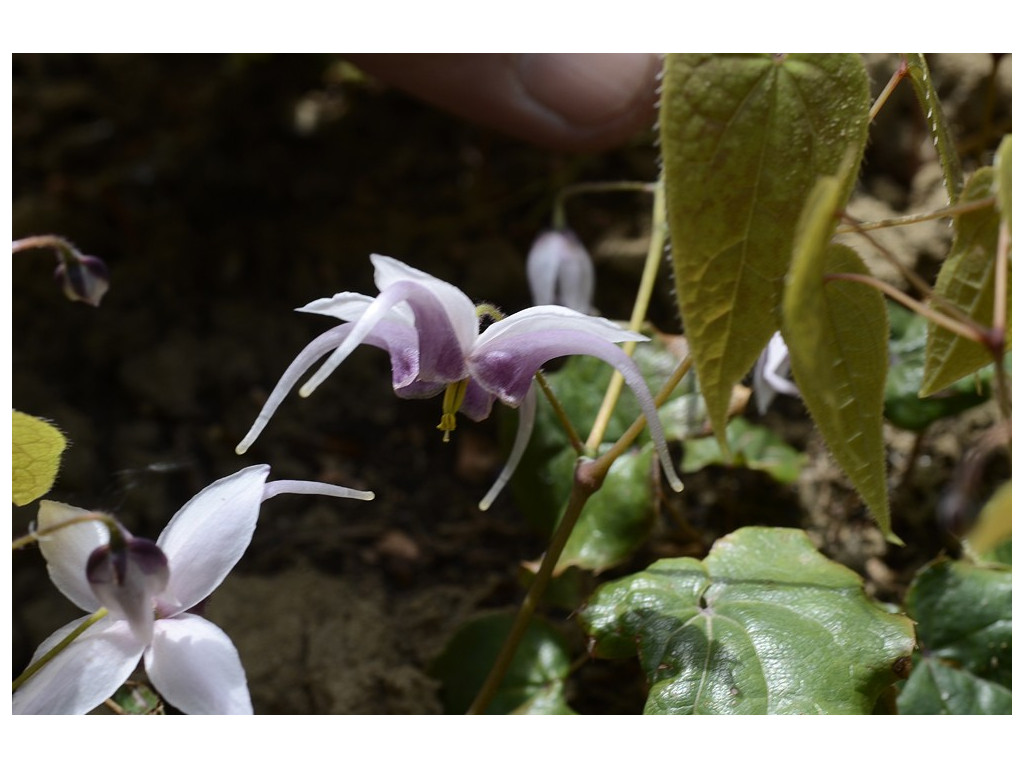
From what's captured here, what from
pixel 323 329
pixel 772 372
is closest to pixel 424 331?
pixel 772 372

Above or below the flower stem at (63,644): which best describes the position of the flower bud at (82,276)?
above

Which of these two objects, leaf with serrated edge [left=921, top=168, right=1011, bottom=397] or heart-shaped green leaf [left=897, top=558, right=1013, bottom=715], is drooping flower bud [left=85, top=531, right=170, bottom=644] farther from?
heart-shaped green leaf [left=897, top=558, right=1013, bottom=715]

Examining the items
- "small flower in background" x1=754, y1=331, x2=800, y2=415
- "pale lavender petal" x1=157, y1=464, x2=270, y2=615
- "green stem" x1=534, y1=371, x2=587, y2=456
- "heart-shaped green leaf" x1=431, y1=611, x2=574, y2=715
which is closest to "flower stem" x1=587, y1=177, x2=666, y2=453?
"green stem" x1=534, y1=371, x2=587, y2=456

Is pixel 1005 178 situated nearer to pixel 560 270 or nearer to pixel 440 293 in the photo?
pixel 440 293

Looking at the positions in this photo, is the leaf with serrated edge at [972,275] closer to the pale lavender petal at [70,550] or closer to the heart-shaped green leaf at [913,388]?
the heart-shaped green leaf at [913,388]

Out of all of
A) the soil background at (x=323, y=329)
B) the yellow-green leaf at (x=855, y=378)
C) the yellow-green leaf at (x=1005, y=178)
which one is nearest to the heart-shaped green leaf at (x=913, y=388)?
the soil background at (x=323, y=329)

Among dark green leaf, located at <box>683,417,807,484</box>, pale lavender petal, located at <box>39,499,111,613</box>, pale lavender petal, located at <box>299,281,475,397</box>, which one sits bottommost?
dark green leaf, located at <box>683,417,807,484</box>
